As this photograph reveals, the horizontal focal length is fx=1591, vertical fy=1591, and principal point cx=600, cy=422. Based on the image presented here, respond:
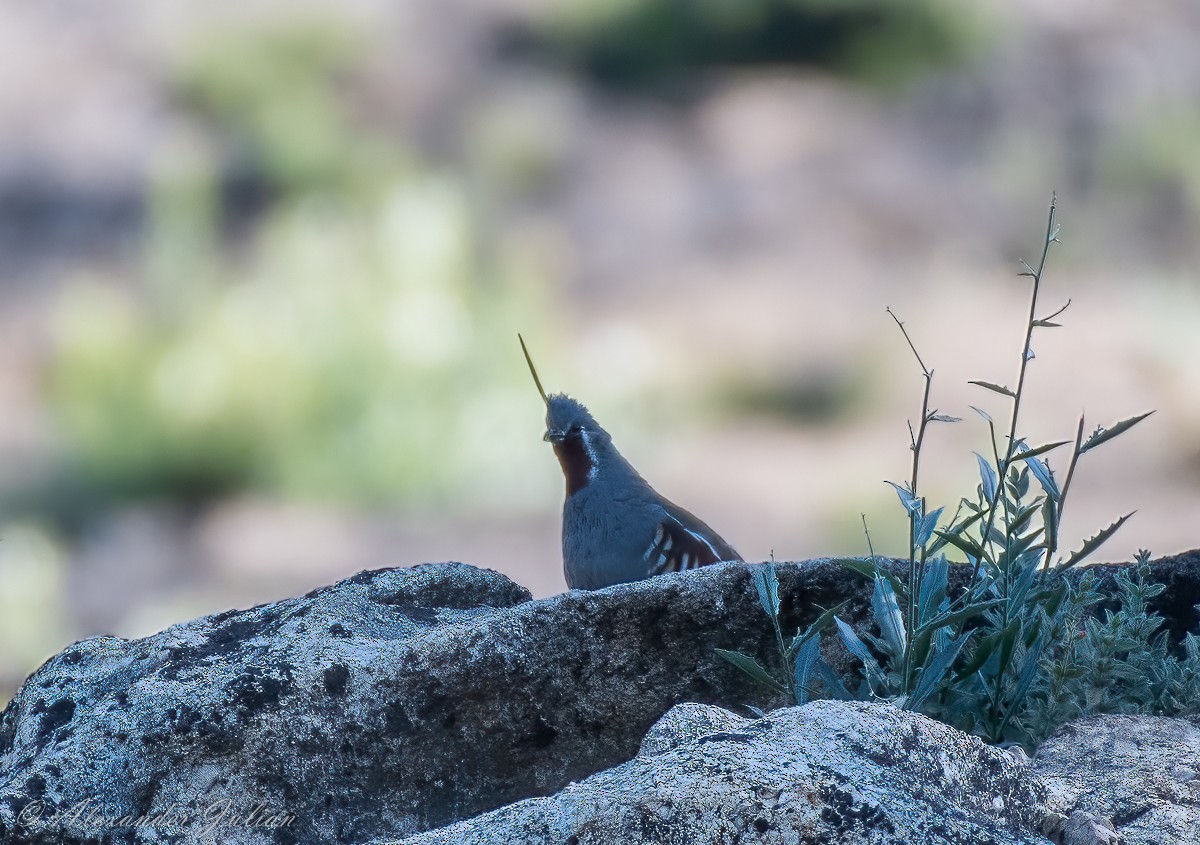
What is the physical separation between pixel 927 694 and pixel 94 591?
12.8 m

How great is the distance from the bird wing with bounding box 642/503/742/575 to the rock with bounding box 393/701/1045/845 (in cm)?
204

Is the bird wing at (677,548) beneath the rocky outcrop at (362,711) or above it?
above

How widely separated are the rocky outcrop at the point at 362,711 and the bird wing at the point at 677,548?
3.89ft

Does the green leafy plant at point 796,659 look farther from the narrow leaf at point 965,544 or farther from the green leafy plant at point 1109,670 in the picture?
the green leafy plant at point 1109,670

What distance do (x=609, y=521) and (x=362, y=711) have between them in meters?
1.63

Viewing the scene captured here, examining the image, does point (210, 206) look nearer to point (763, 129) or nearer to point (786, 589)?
point (763, 129)

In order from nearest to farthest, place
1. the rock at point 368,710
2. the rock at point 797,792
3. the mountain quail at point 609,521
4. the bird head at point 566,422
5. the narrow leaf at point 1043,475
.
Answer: the rock at point 797,792 < the narrow leaf at point 1043,475 < the rock at point 368,710 < the mountain quail at point 609,521 < the bird head at point 566,422

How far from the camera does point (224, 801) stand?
114 inches

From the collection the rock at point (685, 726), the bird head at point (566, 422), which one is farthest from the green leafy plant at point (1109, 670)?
the bird head at point (566, 422)

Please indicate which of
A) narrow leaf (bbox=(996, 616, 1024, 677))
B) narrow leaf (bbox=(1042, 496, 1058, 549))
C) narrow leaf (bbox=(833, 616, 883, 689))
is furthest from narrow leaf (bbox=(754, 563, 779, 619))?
narrow leaf (bbox=(1042, 496, 1058, 549))

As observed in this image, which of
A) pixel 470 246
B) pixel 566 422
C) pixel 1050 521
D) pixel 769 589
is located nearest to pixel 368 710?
pixel 769 589

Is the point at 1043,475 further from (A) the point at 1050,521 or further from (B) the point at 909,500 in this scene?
(B) the point at 909,500

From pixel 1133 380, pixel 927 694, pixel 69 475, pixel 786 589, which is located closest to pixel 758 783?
pixel 927 694

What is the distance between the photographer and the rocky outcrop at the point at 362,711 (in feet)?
9.46
